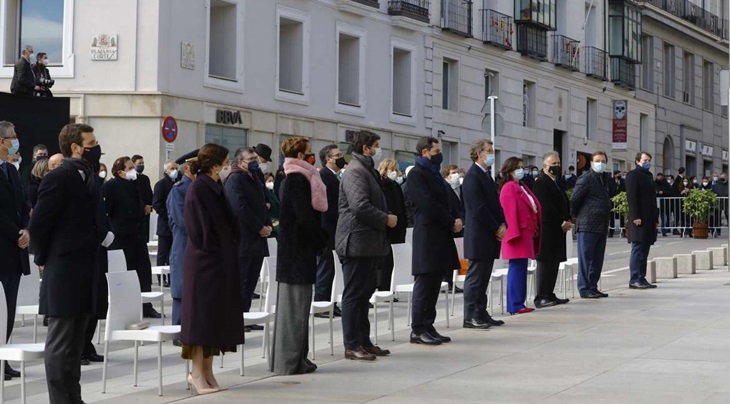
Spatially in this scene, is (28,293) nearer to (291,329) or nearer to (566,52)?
(291,329)

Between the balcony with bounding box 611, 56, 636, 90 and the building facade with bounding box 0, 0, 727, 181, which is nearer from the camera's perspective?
the building facade with bounding box 0, 0, 727, 181

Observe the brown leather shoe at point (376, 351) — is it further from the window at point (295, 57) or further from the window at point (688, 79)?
the window at point (688, 79)

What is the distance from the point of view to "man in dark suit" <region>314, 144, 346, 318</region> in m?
15.9

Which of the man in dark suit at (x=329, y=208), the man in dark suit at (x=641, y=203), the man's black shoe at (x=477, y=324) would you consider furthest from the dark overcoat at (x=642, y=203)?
the man in dark suit at (x=329, y=208)

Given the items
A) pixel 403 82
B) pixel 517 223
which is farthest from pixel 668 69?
pixel 517 223

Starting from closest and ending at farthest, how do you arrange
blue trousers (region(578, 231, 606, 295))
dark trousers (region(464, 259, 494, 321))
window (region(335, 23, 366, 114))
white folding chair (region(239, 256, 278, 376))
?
white folding chair (region(239, 256, 278, 376)) < dark trousers (region(464, 259, 494, 321)) < blue trousers (region(578, 231, 606, 295)) < window (region(335, 23, 366, 114))

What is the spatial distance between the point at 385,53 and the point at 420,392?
27077 millimetres

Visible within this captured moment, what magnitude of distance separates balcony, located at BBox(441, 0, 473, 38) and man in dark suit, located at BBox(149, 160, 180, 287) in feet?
69.0

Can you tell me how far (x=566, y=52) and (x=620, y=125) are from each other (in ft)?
17.3

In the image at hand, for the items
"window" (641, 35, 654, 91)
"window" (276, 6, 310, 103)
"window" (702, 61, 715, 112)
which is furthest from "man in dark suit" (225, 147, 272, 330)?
"window" (702, 61, 715, 112)

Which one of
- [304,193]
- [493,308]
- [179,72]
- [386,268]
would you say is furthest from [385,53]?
[304,193]

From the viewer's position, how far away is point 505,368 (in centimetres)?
1208

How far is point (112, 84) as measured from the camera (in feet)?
93.6

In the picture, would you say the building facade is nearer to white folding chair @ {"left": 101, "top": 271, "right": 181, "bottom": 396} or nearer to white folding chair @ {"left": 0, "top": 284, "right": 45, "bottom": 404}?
white folding chair @ {"left": 101, "top": 271, "right": 181, "bottom": 396}
